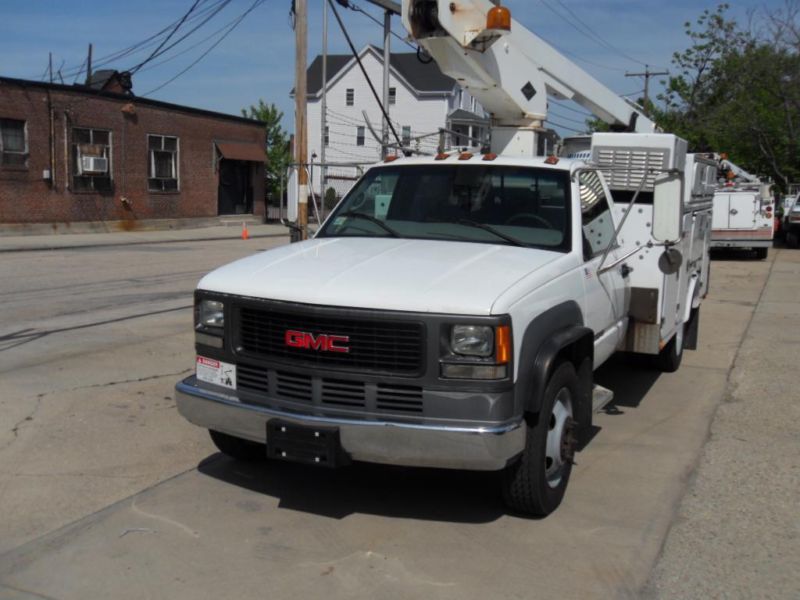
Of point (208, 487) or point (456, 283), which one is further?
point (208, 487)

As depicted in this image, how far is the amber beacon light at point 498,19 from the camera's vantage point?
6.68m

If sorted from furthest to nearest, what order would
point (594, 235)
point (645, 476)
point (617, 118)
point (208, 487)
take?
point (617, 118), point (594, 235), point (645, 476), point (208, 487)

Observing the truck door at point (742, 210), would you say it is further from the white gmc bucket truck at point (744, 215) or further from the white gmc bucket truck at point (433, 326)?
the white gmc bucket truck at point (433, 326)

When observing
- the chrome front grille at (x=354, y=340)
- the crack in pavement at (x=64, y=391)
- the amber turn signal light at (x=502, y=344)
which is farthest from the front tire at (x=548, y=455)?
the crack in pavement at (x=64, y=391)

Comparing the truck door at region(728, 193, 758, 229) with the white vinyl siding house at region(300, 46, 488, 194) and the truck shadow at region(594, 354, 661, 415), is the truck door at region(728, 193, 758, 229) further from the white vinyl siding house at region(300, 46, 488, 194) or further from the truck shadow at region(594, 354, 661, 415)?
the white vinyl siding house at region(300, 46, 488, 194)

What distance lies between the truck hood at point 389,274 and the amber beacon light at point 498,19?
2.28 m

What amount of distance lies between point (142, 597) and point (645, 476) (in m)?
3.24

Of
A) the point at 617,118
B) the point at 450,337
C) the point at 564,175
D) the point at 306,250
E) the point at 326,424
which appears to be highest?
the point at 617,118

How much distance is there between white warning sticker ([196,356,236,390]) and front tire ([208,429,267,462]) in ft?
1.89

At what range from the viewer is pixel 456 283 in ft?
14.3

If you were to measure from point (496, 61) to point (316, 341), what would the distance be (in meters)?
3.76

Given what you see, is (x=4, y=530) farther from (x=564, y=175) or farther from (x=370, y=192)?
(x=564, y=175)

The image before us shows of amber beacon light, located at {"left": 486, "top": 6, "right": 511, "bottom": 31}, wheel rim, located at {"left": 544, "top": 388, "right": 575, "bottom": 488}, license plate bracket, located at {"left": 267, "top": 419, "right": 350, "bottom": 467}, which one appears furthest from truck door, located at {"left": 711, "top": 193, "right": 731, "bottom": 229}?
license plate bracket, located at {"left": 267, "top": 419, "right": 350, "bottom": 467}

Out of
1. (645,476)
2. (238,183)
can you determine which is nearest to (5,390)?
(645,476)
